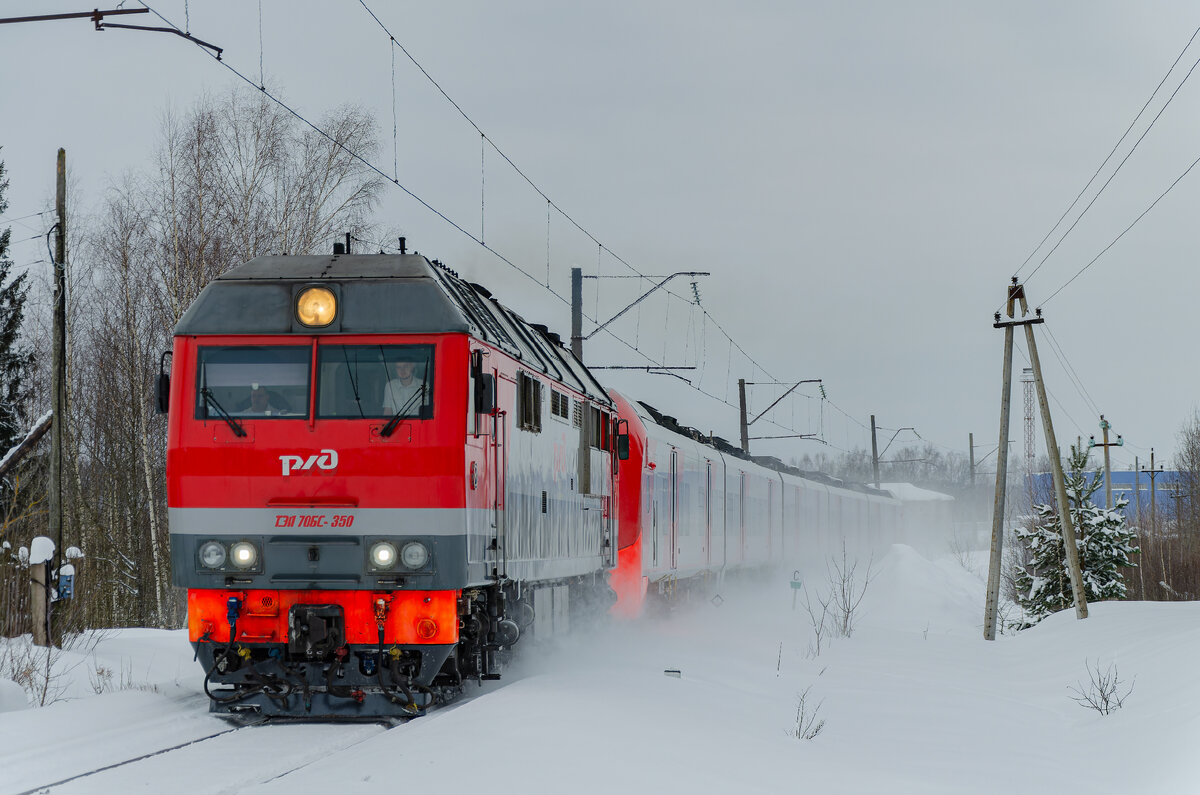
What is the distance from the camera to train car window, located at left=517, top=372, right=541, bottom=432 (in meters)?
11.3

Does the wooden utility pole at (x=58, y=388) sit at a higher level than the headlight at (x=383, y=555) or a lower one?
higher

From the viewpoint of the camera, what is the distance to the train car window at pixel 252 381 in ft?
31.2

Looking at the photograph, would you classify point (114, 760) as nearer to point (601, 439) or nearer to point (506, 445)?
point (506, 445)

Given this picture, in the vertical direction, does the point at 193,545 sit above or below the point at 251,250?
below

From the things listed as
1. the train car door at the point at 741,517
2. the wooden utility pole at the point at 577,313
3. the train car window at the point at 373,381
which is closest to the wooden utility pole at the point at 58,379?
the train car window at the point at 373,381

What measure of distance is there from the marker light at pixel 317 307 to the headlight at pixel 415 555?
184cm

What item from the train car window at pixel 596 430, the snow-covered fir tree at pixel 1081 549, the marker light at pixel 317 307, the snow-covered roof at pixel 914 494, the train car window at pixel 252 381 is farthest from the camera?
the snow-covered roof at pixel 914 494

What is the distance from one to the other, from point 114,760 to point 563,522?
624 centimetres

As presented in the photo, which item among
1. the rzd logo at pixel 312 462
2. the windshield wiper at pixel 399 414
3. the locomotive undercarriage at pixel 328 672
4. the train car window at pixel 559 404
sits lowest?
the locomotive undercarriage at pixel 328 672

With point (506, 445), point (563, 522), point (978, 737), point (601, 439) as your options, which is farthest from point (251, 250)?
point (978, 737)

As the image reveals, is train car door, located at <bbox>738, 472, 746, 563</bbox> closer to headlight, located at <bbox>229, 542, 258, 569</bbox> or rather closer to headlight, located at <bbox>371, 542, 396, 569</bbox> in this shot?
headlight, located at <bbox>371, 542, 396, 569</bbox>

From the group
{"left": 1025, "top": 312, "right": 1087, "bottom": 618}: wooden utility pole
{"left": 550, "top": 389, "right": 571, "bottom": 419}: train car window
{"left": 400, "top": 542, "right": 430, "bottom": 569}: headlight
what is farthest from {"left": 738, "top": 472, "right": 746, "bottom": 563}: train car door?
{"left": 400, "top": 542, "right": 430, "bottom": 569}: headlight

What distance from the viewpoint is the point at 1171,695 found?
12.2 m

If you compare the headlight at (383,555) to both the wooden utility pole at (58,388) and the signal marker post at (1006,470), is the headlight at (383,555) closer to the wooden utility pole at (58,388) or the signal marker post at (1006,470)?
the wooden utility pole at (58,388)
